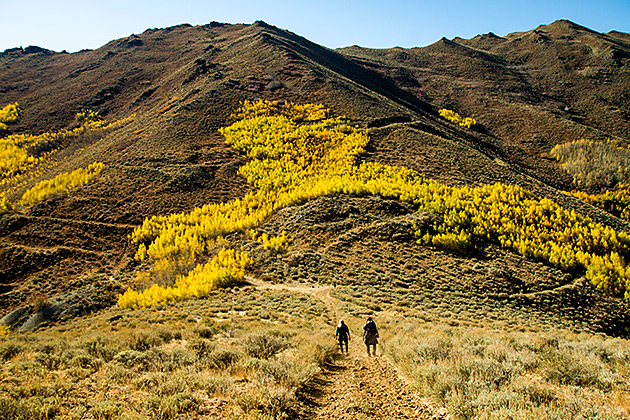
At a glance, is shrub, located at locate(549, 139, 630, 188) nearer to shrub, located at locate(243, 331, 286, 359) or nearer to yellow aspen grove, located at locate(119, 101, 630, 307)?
yellow aspen grove, located at locate(119, 101, 630, 307)

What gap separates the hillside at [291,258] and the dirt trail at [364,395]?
80mm

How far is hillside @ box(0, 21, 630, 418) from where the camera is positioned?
270 inches

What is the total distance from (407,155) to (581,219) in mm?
16605

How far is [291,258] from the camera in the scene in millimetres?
21984

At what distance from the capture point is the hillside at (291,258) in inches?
270

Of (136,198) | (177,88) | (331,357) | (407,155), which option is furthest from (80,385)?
(177,88)

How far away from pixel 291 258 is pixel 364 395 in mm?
15425

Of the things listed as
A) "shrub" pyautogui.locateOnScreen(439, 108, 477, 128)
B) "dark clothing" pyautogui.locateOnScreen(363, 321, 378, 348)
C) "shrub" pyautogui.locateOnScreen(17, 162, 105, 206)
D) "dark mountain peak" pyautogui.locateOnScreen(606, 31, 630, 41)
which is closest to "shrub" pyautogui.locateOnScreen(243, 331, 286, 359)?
"dark clothing" pyautogui.locateOnScreen(363, 321, 378, 348)

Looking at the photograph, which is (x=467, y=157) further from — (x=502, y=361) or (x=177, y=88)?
(x=177, y=88)

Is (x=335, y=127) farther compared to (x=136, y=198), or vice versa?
(x=335, y=127)

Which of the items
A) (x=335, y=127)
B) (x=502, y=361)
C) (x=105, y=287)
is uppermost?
(x=335, y=127)

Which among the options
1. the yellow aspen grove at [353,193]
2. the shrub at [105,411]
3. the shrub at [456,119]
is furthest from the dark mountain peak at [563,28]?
the shrub at [105,411]

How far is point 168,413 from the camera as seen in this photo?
5.29 metres

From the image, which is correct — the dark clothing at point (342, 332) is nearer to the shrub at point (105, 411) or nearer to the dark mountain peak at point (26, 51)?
the shrub at point (105, 411)
